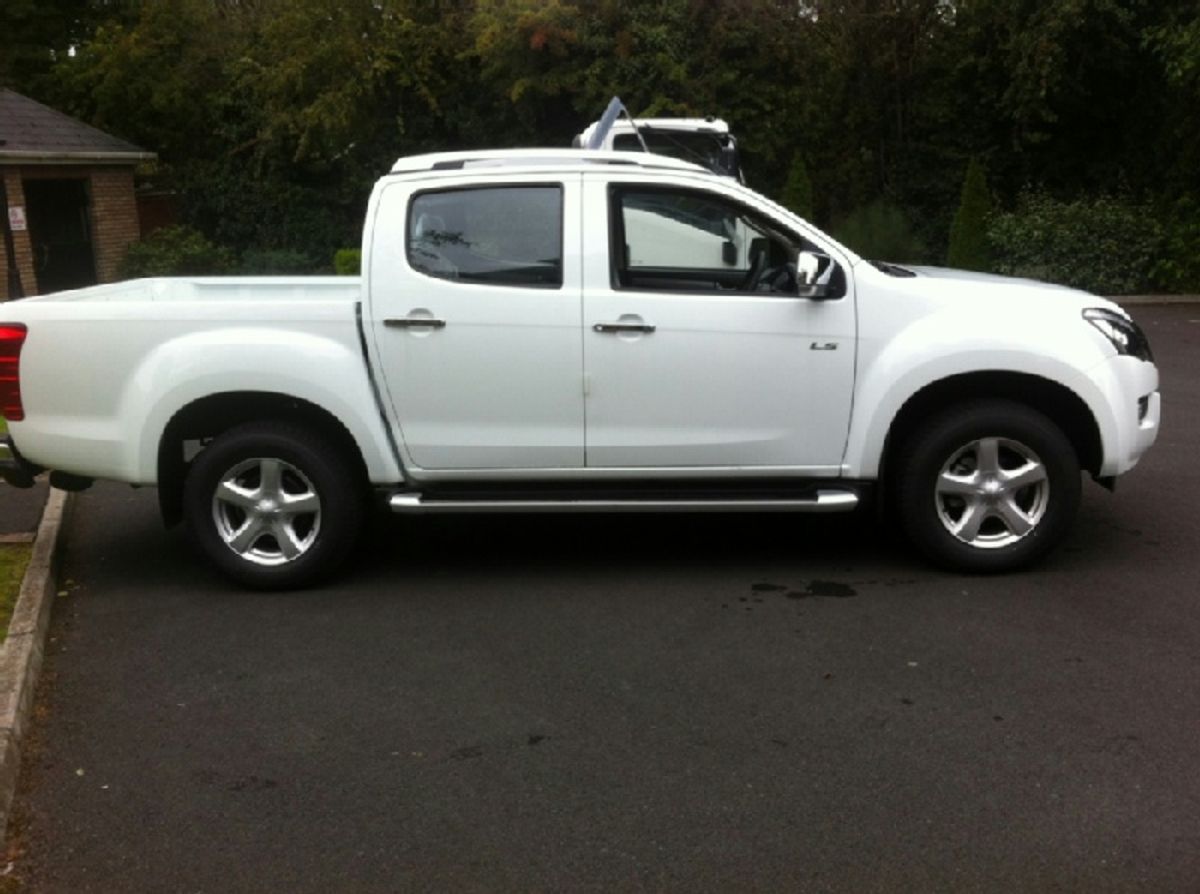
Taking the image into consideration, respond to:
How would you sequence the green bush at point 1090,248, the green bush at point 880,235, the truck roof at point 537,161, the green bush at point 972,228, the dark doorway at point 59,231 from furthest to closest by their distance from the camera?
the dark doorway at point 59,231 → the green bush at point 880,235 → the green bush at point 972,228 → the green bush at point 1090,248 → the truck roof at point 537,161

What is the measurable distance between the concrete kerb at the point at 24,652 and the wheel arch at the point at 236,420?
0.71m

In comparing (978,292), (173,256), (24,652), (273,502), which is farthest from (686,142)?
(173,256)

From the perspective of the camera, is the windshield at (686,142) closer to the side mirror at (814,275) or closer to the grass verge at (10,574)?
the side mirror at (814,275)

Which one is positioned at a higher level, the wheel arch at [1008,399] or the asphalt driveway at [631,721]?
the wheel arch at [1008,399]

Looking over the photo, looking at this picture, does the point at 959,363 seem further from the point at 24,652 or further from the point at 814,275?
the point at 24,652

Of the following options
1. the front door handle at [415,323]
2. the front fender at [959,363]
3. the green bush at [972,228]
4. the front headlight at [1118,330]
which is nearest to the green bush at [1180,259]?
the green bush at [972,228]

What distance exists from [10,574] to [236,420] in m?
1.33

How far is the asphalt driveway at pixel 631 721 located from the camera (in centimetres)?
385

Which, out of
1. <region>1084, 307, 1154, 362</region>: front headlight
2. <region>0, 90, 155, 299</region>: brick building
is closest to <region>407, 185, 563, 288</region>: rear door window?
<region>1084, 307, 1154, 362</region>: front headlight

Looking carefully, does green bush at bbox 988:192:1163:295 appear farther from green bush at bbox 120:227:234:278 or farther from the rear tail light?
the rear tail light

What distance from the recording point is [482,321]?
626cm

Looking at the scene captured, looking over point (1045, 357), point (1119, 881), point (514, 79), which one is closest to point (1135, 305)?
point (514, 79)

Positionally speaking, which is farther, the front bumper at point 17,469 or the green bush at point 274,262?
the green bush at point 274,262

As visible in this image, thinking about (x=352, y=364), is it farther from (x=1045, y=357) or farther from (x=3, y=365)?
(x=1045, y=357)
